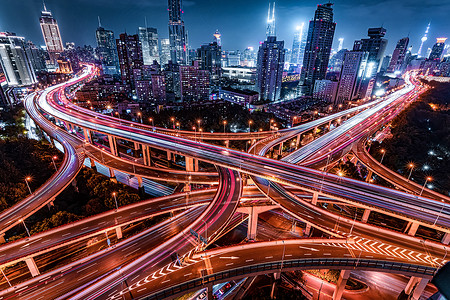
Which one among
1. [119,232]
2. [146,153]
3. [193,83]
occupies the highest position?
[193,83]

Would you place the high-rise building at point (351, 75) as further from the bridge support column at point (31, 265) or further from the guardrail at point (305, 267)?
the bridge support column at point (31, 265)

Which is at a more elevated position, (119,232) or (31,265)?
(31,265)

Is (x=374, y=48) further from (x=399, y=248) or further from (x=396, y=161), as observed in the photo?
(x=399, y=248)

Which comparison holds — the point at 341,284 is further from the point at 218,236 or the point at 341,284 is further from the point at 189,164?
the point at 189,164

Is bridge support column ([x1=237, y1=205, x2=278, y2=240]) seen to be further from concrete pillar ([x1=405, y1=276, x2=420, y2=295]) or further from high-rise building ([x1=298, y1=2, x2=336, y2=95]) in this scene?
high-rise building ([x1=298, y1=2, x2=336, y2=95])

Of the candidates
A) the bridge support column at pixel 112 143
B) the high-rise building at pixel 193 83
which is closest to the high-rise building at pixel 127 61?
the high-rise building at pixel 193 83

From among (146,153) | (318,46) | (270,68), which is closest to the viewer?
(146,153)

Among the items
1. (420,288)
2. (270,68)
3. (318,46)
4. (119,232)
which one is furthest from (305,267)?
(318,46)

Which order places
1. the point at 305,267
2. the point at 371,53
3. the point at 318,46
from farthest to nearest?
the point at 318,46 → the point at 371,53 → the point at 305,267
